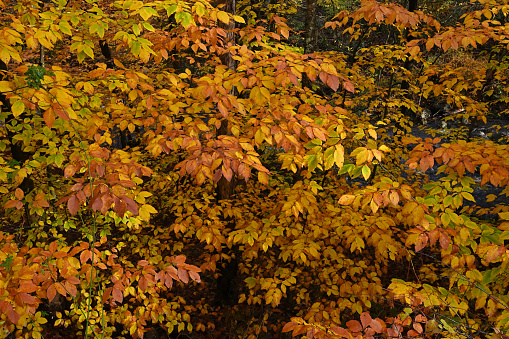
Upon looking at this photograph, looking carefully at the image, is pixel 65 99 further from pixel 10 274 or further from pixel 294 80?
pixel 294 80

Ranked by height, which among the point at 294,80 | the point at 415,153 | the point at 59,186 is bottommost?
the point at 59,186

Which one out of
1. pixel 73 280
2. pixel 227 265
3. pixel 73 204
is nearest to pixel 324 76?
pixel 73 204

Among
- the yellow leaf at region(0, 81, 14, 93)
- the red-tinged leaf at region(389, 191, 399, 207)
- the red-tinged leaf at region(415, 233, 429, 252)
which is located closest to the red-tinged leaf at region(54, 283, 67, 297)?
the yellow leaf at region(0, 81, 14, 93)

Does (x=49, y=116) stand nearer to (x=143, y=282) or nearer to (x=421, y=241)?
(x=143, y=282)

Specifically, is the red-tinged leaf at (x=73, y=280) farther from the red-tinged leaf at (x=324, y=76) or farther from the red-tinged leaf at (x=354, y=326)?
the red-tinged leaf at (x=324, y=76)

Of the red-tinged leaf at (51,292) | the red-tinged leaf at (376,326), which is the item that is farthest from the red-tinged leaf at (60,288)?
the red-tinged leaf at (376,326)

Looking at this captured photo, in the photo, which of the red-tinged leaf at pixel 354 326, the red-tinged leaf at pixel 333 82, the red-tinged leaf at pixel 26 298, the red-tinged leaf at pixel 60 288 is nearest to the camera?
the red-tinged leaf at pixel 26 298

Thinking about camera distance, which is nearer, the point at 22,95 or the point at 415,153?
the point at 22,95

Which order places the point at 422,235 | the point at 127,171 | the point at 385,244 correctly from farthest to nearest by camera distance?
the point at 385,244
the point at 127,171
the point at 422,235

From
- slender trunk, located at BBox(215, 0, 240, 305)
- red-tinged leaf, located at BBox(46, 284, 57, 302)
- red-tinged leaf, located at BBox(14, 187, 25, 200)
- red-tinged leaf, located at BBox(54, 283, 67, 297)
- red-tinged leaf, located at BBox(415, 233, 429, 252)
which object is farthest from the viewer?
slender trunk, located at BBox(215, 0, 240, 305)

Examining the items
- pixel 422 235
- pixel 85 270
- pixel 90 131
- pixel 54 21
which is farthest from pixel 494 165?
pixel 54 21

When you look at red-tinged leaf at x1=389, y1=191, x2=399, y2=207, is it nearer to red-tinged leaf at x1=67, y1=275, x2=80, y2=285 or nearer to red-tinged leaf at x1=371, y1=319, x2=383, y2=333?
red-tinged leaf at x1=371, y1=319, x2=383, y2=333

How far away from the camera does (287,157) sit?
3211mm

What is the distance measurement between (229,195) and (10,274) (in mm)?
3505
